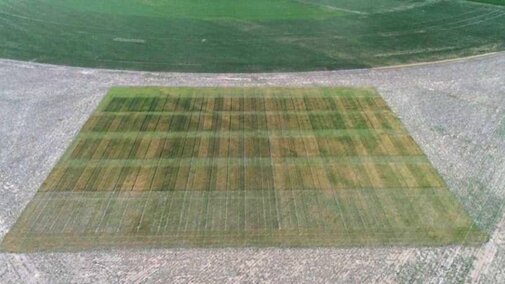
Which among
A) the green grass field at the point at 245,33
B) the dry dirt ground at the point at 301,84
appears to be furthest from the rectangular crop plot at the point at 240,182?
the green grass field at the point at 245,33

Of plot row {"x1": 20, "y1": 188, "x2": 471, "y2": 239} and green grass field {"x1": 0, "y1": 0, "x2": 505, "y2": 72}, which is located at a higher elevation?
green grass field {"x1": 0, "y1": 0, "x2": 505, "y2": 72}

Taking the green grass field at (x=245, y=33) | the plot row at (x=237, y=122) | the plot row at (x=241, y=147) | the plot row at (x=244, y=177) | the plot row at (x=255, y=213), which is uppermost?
the green grass field at (x=245, y=33)

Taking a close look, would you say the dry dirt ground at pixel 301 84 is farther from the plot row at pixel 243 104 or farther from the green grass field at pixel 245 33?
the green grass field at pixel 245 33

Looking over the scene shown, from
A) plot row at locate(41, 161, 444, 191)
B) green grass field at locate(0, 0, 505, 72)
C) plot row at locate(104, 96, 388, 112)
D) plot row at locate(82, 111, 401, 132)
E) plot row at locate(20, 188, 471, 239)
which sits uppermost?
green grass field at locate(0, 0, 505, 72)

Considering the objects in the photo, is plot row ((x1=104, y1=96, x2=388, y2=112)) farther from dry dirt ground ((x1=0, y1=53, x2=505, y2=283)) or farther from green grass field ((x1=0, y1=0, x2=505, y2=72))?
green grass field ((x1=0, y1=0, x2=505, y2=72))

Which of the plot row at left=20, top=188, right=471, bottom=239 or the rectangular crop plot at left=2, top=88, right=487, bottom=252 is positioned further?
the plot row at left=20, top=188, right=471, bottom=239

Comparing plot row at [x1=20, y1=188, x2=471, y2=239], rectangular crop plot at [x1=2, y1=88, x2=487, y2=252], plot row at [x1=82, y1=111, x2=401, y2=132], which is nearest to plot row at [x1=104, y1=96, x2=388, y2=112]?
rectangular crop plot at [x1=2, y1=88, x2=487, y2=252]

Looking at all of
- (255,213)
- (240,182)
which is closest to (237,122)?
(240,182)
